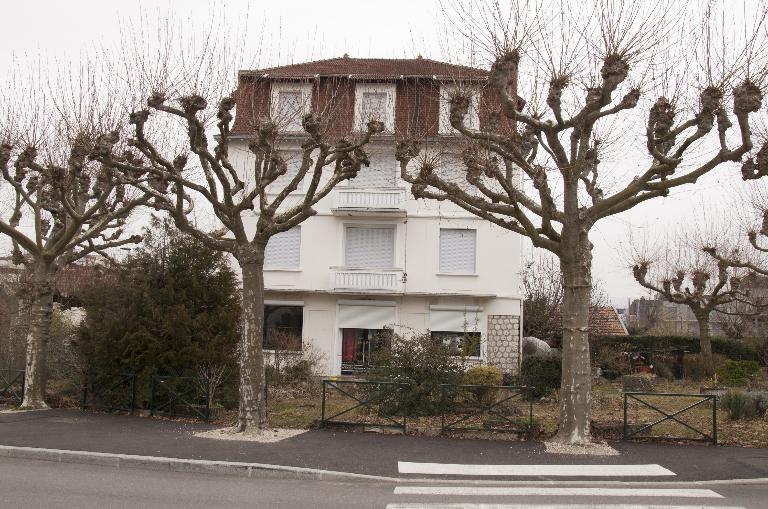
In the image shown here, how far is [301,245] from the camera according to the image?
27781mm

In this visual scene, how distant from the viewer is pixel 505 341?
86.7ft

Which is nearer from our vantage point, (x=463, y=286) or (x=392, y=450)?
(x=392, y=450)

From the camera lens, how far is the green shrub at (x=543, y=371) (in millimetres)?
19152

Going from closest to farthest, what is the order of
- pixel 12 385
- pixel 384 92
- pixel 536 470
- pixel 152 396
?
pixel 536 470 → pixel 152 396 → pixel 12 385 → pixel 384 92

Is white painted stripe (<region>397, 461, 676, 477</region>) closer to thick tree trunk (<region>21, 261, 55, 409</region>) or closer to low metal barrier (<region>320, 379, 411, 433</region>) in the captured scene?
low metal barrier (<region>320, 379, 411, 433</region>)

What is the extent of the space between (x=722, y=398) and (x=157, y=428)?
11.1 meters

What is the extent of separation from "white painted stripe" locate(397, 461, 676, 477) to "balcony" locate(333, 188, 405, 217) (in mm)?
17352

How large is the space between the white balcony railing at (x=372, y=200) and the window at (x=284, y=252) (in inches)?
87.3

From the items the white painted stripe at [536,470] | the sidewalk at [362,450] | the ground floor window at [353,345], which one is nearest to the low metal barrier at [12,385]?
the sidewalk at [362,450]

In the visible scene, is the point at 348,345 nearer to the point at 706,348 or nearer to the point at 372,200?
the point at 372,200

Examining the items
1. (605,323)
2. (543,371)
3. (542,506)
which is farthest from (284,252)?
(542,506)

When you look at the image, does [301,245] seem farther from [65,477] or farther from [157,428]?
[65,477]

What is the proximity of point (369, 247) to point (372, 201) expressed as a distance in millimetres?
1889

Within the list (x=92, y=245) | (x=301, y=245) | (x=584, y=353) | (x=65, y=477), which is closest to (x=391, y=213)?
(x=301, y=245)
